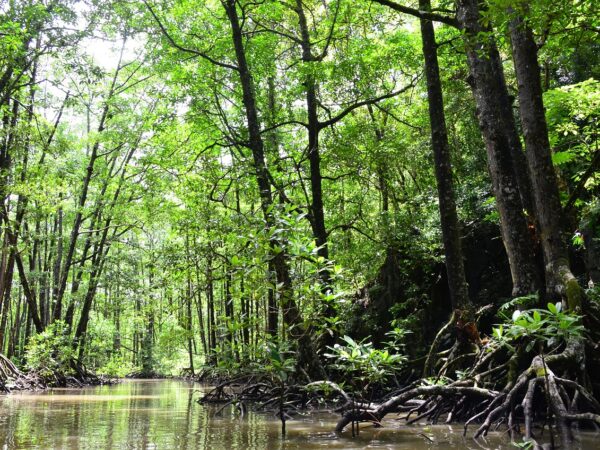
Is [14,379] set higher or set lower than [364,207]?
lower

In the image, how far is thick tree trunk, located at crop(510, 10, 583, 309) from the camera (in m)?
5.77

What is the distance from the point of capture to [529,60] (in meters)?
6.69

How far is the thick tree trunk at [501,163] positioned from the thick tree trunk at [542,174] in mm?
318

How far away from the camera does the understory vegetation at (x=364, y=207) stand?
18.1 feet

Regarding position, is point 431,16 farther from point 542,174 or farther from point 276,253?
point 276,253

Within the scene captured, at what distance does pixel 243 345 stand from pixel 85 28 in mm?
9913

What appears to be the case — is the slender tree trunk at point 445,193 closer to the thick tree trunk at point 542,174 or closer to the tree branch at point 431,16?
the tree branch at point 431,16

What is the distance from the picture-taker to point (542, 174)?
617cm

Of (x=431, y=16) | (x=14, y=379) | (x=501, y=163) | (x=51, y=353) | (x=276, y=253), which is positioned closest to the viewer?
(x=276, y=253)

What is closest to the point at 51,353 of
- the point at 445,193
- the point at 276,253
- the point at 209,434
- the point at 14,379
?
the point at 14,379

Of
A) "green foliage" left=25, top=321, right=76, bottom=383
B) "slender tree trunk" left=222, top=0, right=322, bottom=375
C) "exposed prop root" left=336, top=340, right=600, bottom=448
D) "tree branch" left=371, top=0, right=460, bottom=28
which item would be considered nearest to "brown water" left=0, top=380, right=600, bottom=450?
"exposed prop root" left=336, top=340, right=600, bottom=448

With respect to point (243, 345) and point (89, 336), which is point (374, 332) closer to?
point (243, 345)

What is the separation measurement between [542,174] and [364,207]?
11.8 meters

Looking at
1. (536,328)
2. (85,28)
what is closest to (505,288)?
(536,328)
